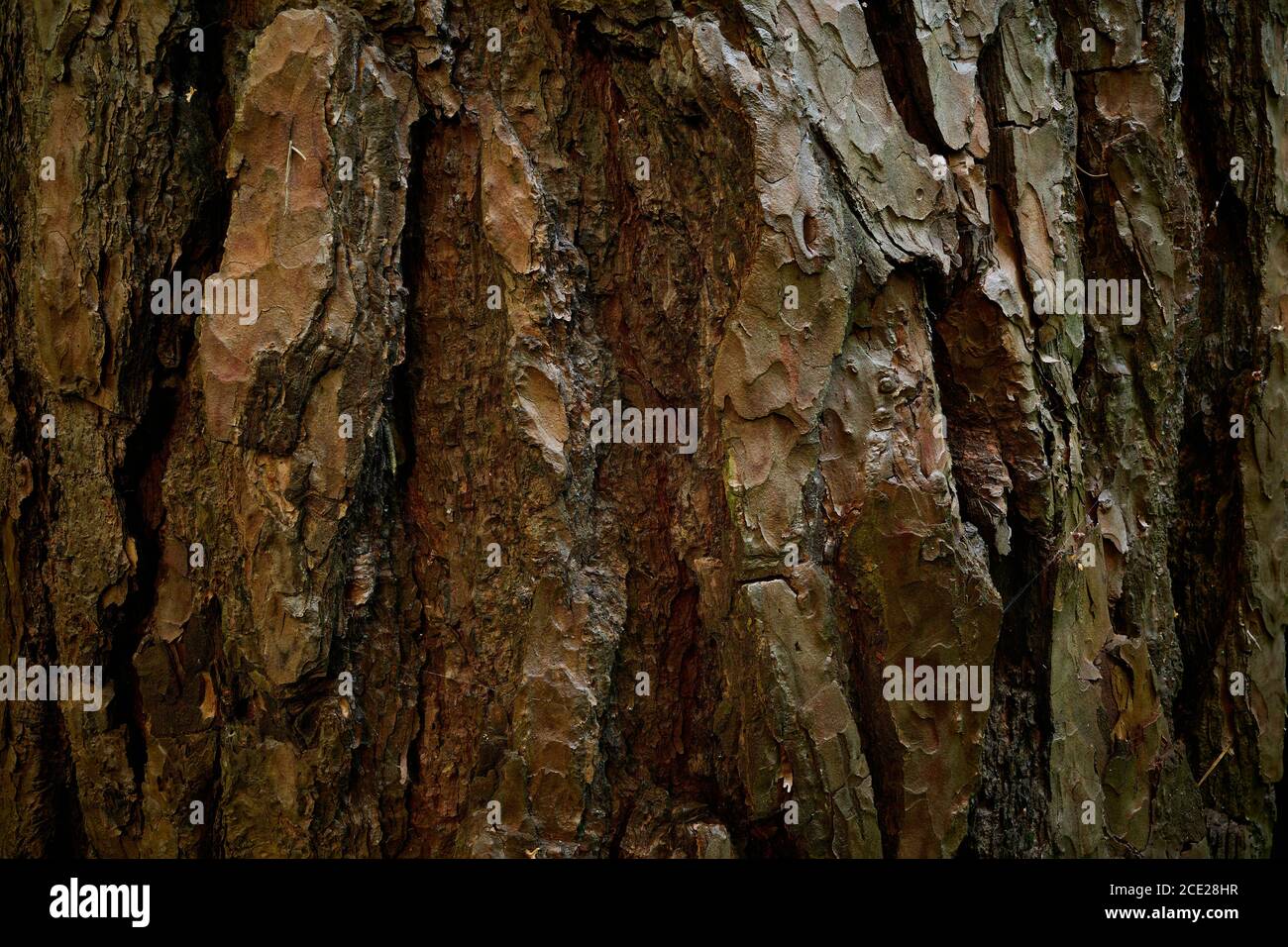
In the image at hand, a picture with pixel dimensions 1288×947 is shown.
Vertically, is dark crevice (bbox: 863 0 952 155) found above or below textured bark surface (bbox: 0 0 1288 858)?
above

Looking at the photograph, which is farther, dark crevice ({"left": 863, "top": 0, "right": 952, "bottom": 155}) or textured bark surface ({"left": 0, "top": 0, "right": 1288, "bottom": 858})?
dark crevice ({"left": 863, "top": 0, "right": 952, "bottom": 155})

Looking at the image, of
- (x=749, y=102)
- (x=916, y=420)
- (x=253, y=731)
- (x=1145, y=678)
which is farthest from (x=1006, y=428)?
(x=253, y=731)

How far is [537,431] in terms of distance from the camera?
1810mm

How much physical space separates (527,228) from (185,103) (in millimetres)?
733

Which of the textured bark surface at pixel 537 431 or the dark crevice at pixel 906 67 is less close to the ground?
the dark crevice at pixel 906 67

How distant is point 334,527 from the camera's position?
1780 mm

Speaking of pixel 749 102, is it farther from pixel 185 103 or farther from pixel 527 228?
pixel 185 103

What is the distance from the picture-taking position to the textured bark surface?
1765 mm

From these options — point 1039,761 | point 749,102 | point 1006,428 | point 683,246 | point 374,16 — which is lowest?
point 1039,761

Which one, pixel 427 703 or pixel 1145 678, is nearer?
pixel 427 703

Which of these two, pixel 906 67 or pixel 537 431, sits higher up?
pixel 906 67

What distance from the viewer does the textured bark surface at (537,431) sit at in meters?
1.76

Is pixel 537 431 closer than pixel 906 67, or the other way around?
pixel 537 431

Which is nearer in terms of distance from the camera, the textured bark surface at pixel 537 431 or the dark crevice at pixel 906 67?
the textured bark surface at pixel 537 431
